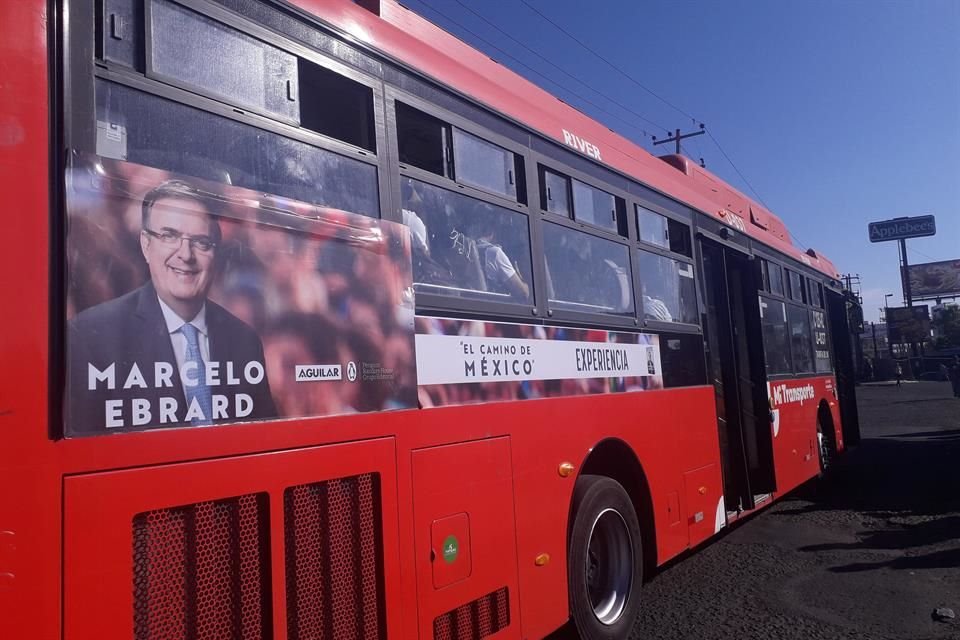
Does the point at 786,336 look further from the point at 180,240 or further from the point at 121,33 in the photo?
the point at 121,33

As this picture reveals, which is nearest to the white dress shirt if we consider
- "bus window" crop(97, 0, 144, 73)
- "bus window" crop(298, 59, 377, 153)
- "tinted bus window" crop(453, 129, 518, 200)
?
"bus window" crop(97, 0, 144, 73)

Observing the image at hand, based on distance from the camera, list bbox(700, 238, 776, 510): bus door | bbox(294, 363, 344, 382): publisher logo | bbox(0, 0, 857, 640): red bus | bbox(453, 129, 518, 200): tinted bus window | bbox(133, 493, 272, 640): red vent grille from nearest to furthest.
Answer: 1. bbox(0, 0, 857, 640): red bus
2. bbox(133, 493, 272, 640): red vent grille
3. bbox(294, 363, 344, 382): publisher logo
4. bbox(453, 129, 518, 200): tinted bus window
5. bbox(700, 238, 776, 510): bus door

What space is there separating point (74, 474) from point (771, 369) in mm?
7429

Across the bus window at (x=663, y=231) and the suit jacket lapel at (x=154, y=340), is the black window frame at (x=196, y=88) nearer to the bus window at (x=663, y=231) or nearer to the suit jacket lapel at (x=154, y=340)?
the suit jacket lapel at (x=154, y=340)

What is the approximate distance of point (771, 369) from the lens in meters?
8.24

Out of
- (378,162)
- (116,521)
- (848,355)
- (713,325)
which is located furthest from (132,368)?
(848,355)

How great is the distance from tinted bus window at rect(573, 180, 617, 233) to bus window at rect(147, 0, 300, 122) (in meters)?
2.26

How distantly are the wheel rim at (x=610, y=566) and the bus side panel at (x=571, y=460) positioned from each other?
0.40 meters

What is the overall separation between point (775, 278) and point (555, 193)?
534 centimetres

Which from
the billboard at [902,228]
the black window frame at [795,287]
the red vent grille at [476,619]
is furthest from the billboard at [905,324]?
the red vent grille at [476,619]

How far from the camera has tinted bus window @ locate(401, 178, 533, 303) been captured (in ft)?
11.5

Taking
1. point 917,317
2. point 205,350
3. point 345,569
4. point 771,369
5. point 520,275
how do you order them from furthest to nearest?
point 917,317, point 771,369, point 520,275, point 345,569, point 205,350

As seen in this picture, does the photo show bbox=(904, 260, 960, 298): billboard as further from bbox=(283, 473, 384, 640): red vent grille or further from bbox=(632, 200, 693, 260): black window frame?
bbox=(283, 473, 384, 640): red vent grille

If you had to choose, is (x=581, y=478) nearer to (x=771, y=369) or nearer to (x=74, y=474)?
(x=74, y=474)
